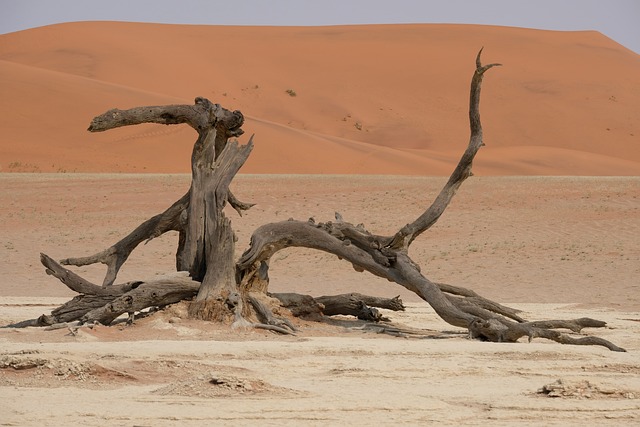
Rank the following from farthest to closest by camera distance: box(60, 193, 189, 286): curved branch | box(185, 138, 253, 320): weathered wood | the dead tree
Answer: box(60, 193, 189, 286): curved branch
box(185, 138, 253, 320): weathered wood
the dead tree

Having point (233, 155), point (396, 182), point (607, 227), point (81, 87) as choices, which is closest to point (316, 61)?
point (81, 87)

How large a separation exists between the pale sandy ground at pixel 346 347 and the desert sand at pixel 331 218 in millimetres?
38

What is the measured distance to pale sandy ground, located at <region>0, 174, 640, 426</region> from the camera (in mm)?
7621

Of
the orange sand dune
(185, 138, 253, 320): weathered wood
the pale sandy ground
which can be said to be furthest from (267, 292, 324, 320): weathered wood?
the orange sand dune

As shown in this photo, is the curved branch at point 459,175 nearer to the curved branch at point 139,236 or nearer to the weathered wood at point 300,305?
the weathered wood at point 300,305

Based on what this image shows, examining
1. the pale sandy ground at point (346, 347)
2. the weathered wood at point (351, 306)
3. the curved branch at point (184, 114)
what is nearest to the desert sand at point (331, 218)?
the pale sandy ground at point (346, 347)

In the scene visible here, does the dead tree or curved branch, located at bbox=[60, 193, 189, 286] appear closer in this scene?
the dead tree

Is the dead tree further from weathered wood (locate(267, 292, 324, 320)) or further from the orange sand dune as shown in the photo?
the orange sand dune

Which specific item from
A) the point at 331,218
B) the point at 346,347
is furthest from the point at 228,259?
the point at 331,218

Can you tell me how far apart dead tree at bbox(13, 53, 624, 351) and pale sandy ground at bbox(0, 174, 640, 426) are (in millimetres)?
303

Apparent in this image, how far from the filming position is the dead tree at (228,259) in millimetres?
11602

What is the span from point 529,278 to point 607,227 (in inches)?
207

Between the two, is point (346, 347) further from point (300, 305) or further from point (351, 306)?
point (351, 306)

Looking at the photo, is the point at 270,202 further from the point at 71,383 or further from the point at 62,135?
the point at 62,135
